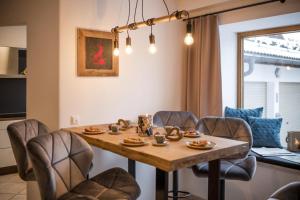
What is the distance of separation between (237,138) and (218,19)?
162cm

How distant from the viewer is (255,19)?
3.47m

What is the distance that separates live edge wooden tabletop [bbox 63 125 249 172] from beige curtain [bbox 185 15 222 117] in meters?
1.26

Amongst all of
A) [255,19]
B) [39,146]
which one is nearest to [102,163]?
[39,146]

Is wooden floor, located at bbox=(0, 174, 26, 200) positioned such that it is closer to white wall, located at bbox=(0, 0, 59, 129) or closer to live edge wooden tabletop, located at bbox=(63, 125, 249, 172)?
white wall, located at bbox=(0, 0, 59, 129)

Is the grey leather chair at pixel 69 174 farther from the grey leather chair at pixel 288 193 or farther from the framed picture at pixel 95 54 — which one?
the framed picture at pixel 95 54

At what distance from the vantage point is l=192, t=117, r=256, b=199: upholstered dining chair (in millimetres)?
2586

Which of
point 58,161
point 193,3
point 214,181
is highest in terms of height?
point 193,3

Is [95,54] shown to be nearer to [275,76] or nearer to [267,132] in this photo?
[267,132]

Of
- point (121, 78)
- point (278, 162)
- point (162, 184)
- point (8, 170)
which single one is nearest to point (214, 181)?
point (162, 184)

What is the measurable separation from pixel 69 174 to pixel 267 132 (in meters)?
2.43

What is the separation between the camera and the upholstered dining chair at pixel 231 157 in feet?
8.48

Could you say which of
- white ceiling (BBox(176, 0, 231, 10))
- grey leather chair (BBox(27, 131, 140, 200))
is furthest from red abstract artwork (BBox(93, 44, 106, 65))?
white ceiling (BBox(176, 0, 231, 10))

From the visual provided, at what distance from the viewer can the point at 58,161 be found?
2.08m

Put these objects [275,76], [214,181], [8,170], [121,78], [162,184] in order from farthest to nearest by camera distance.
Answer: [8,170]
[275,76]
[121,78]
[214,181]
[162,184]
